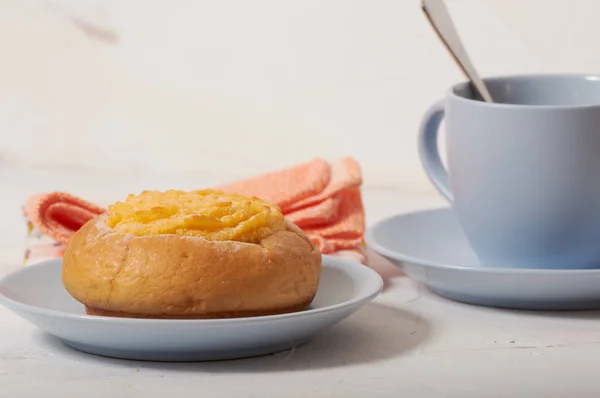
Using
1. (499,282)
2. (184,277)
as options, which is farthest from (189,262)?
(499,282)

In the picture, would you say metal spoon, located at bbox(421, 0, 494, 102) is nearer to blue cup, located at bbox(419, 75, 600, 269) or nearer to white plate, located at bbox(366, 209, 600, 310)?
blue cup, located at bbox(419, 75, 600, 269)

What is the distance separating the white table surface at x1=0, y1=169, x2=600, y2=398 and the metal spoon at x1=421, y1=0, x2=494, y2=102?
0.94 ft

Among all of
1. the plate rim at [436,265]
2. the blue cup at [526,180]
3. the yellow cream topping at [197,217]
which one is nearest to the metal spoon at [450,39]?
the blue cup at [526,180]

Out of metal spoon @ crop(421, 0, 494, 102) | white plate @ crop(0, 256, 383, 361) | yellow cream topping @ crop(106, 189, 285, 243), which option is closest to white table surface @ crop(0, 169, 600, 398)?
white plate @ crop(0, 256, 383, 361)

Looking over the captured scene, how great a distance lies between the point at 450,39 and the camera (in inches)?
60.1

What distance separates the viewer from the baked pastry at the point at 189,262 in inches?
47.2

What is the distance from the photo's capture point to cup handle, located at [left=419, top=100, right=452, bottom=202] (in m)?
1.62

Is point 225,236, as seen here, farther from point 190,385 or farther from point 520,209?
point 520,209

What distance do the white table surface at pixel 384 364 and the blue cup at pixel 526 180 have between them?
0.10m

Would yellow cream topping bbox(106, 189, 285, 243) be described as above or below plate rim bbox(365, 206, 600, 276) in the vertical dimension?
above

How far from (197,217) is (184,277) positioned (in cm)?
8

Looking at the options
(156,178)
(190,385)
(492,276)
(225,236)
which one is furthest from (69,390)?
(156,178)

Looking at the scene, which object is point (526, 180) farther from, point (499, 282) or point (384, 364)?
point (384, 364)

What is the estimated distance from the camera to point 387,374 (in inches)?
46.9
